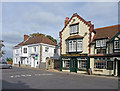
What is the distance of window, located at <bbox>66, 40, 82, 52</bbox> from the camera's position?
23.8m

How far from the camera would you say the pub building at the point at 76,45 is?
23016 mm

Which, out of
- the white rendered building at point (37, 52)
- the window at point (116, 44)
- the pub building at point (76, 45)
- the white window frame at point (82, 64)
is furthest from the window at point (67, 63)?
the window at point (116, 44)

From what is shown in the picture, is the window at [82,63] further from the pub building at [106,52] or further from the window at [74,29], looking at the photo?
the window at [74,29]

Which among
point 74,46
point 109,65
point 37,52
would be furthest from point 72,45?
point 37,52

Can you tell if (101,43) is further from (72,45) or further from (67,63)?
(67,63)

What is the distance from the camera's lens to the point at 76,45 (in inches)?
943

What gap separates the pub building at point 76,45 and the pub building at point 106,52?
3.57 ft

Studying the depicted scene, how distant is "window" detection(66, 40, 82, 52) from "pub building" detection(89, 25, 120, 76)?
2.31 metres

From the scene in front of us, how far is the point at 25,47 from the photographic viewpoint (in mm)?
39156

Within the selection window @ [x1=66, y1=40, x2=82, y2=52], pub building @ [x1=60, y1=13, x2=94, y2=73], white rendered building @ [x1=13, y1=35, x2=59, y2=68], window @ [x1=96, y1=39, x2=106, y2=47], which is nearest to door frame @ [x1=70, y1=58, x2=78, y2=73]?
pub building @ [x1=60, y1=13, x2=94, y2=73]

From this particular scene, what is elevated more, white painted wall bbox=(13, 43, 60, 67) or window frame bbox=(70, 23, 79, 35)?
window frame bbox=(70, 23, 79, 35)

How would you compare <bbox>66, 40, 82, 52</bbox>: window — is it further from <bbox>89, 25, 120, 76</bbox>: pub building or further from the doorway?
<bbox>89, 25, 120, 76</bbox>: pub building

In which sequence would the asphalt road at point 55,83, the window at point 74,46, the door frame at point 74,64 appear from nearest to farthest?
the asphalt road at point 55,83 < the window at point 74,46 < the door frame at point 74,64

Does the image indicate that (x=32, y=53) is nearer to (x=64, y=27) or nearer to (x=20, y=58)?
(x=20, y=58)
